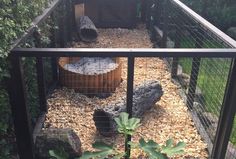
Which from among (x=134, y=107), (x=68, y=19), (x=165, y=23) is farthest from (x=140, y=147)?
(x=68, y=19)

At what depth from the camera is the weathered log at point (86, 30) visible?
6523 mm

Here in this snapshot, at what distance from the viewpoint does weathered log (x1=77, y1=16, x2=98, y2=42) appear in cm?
652

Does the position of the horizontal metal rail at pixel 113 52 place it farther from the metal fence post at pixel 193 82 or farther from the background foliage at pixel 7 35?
the metal fence post at pixel 193 82

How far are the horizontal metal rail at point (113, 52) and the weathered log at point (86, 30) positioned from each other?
4.18 meters

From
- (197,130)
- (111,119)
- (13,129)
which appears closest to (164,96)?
(197,130)

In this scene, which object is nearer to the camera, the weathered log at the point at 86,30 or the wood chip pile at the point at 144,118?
the wood chip pile at the point at 144,118

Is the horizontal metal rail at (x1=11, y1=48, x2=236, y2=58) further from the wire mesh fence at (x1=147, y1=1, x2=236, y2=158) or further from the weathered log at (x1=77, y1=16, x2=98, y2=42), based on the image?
the weathered log at (x1=77, y1=16, x2=98, y2=42)

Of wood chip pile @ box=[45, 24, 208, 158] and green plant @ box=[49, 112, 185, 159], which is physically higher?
green plant @ box=[49, 112, 185, 159]

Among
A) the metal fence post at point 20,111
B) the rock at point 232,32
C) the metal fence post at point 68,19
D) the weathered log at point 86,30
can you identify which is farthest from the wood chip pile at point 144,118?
the rock at point 232,32

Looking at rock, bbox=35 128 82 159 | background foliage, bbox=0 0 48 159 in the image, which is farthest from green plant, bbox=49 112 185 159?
rock, bbox=35 128 82 159

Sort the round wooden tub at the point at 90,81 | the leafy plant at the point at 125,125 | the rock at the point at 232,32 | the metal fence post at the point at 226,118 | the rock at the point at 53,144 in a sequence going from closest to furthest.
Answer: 1. the leafy plant at the point at 125,125
2. the metal fence post at the point at 226,118
3. the rock at the point at 53,144
4. the round wooden tub at the point at 90,81
5. the rock at the point at 232,32

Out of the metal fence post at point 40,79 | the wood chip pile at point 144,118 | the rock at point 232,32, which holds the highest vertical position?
the metal fence post at point 40,79

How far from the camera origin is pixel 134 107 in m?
3.63

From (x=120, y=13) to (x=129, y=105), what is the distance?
17.3 ft
